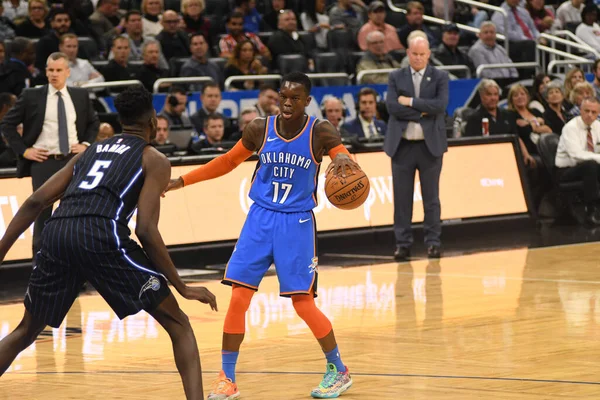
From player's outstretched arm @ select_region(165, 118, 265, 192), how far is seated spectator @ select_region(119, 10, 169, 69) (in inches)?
379

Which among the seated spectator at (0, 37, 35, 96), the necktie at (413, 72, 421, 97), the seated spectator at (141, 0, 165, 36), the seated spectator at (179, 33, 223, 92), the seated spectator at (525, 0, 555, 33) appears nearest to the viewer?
the necktie at (413, 72, 421, 97)

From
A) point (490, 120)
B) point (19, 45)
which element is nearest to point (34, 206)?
point (19, 45)

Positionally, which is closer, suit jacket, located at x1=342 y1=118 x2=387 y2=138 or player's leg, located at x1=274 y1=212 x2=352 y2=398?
player's leg, located at x1=274 y1=212 x2=352 y2=398

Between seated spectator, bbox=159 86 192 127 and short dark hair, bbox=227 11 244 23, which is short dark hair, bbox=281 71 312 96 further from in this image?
short dark hair, bbox=227 11 244 23

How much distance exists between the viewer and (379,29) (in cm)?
2000

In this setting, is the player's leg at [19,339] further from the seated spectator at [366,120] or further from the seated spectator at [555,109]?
the seated spectator at [555,109]

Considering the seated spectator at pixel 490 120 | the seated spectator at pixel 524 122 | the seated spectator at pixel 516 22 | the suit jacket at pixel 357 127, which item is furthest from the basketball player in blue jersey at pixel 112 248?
the seated spectator at pixel 516 22

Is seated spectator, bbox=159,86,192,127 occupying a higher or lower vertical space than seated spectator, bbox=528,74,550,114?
higher

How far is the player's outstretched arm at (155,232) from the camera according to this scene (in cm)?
597

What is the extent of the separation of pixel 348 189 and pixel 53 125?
16.2 feet

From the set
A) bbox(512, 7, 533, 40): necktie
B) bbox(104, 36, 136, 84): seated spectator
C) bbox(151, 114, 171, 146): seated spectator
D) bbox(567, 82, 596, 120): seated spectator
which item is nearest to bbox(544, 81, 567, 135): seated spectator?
bbox(567, 82, 596, 120): seated spectator

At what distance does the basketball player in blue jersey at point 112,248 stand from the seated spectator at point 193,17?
12359mm

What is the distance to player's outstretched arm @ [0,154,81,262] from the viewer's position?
6.16m

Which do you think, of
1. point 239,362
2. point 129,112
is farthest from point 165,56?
point 129,112
